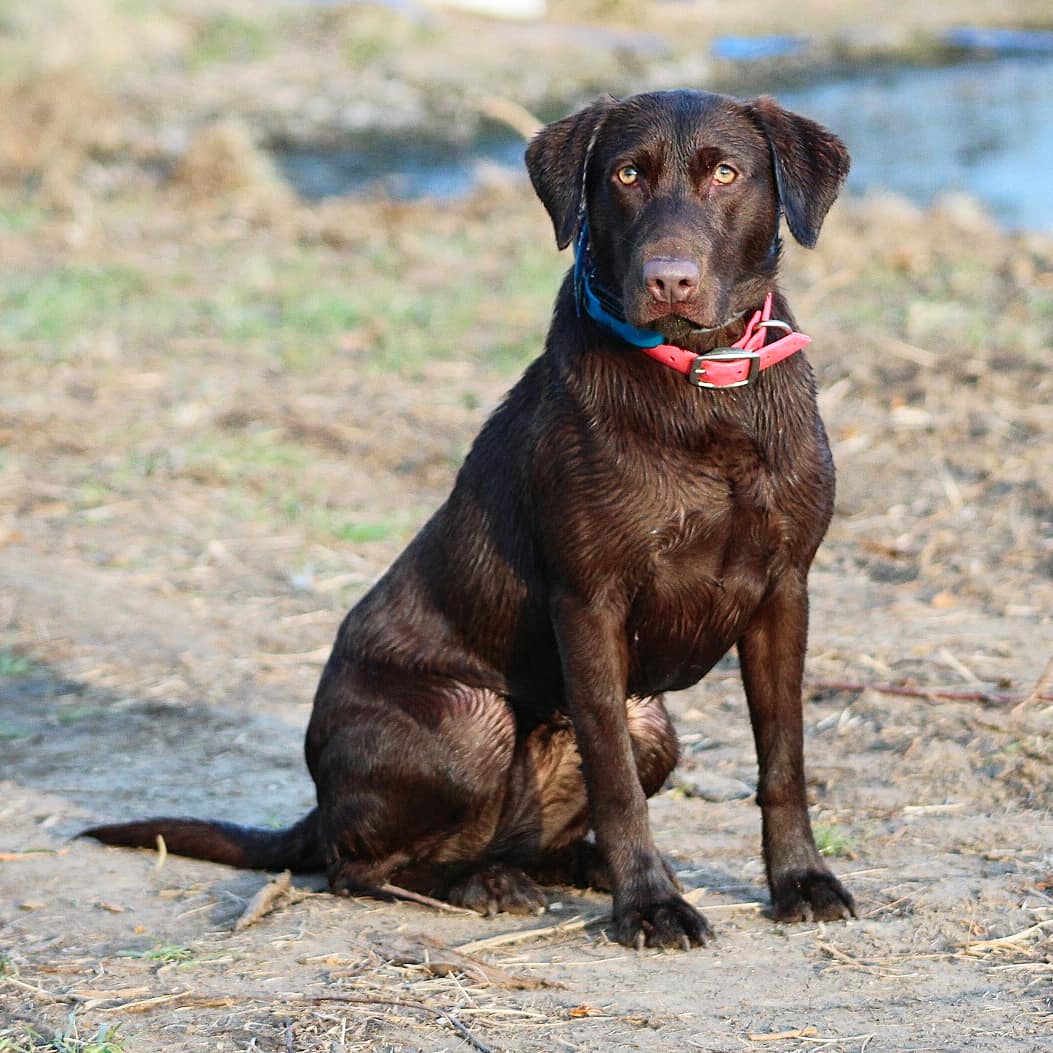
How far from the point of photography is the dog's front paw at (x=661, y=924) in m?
3.70

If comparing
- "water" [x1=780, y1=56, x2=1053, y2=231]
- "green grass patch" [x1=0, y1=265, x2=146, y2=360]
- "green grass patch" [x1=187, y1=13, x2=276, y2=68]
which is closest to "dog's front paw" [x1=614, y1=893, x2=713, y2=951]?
"green grass patch" [x1=0, y1=265, x2=146, y2=360]

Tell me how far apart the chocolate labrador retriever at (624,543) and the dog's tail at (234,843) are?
191 millimetres

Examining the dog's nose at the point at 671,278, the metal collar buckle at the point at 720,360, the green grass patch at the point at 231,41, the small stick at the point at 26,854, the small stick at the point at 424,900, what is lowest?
the small stick at the point at 26,854

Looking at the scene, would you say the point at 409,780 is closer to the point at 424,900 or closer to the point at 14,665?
the point at 424,900

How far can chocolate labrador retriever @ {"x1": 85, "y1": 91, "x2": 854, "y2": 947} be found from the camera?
370cm

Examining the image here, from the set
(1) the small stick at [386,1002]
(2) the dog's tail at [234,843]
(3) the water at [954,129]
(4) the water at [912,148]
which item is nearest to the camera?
(1) the small stick at [386,1002]

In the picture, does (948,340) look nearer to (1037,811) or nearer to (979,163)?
(1037,811)

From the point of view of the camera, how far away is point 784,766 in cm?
392

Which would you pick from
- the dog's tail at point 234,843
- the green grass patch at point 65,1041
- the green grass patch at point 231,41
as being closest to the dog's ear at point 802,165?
the dog's tail at point 234,843

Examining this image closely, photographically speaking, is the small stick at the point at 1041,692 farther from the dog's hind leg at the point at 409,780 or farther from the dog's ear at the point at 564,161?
the dog's ear at the point at 564,161

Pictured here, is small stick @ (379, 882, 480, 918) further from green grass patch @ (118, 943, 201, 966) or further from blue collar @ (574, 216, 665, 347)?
blue collar @ (574, 216, 665, 347)

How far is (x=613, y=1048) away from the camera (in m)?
3.17

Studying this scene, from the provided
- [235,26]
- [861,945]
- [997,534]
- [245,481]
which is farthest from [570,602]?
[235,26]

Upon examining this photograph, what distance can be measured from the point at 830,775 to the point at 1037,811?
1.92 ft
